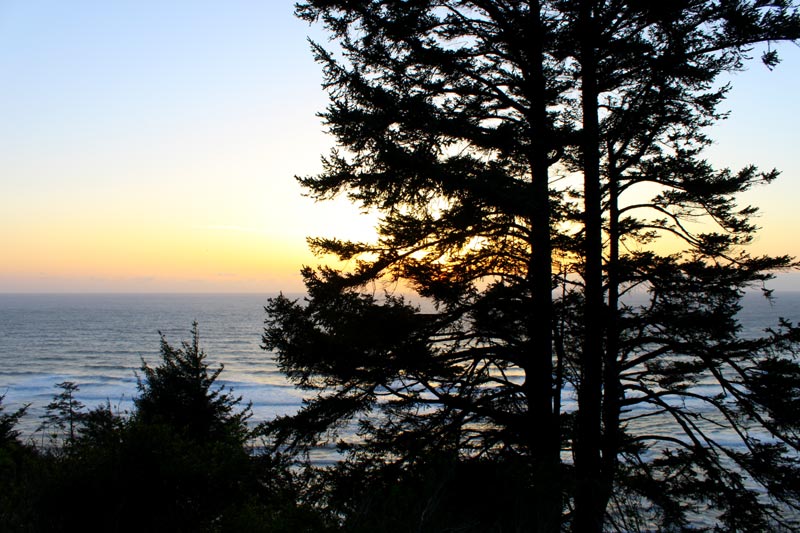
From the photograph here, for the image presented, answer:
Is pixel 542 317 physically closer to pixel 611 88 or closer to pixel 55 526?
pixel 611 88

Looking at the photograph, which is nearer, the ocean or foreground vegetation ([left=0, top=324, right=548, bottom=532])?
foreground vegetation ([left=0, top=324, right=548, bottom=532])

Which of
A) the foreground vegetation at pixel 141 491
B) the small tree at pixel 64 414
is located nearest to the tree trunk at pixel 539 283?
the foreground vegetation at pixel 141 491

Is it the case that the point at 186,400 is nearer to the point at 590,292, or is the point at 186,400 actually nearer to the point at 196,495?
the point at 196,495

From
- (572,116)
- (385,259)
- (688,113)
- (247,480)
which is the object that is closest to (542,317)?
(385,259)

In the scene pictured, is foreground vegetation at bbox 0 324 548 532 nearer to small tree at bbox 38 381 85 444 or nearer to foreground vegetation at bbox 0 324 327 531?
foreground vegetation at bbox 0 324 327 531

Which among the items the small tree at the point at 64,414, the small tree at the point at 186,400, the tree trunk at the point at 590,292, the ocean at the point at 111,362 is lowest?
the ocean at the point at 111,362

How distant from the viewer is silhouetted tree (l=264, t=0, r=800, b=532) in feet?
26.5

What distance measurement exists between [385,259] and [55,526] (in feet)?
17.2

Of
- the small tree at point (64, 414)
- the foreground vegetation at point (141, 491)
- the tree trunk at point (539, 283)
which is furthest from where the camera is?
the small tree at point (64, 414)

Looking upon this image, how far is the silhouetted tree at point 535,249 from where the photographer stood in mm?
8070

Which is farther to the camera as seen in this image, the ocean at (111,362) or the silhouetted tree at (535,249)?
the ocean at (111,362)

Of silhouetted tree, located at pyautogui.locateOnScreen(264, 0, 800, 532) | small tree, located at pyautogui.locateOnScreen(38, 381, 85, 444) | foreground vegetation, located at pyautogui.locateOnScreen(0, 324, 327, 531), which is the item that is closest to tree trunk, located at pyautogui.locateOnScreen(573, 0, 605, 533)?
silhouetted tree, located at pyautogui.locateOnScreen(264, 0, 800, 532)

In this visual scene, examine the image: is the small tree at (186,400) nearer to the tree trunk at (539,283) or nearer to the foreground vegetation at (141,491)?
the foreground vegetation at (141,491)

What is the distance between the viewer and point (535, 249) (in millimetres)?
8469
